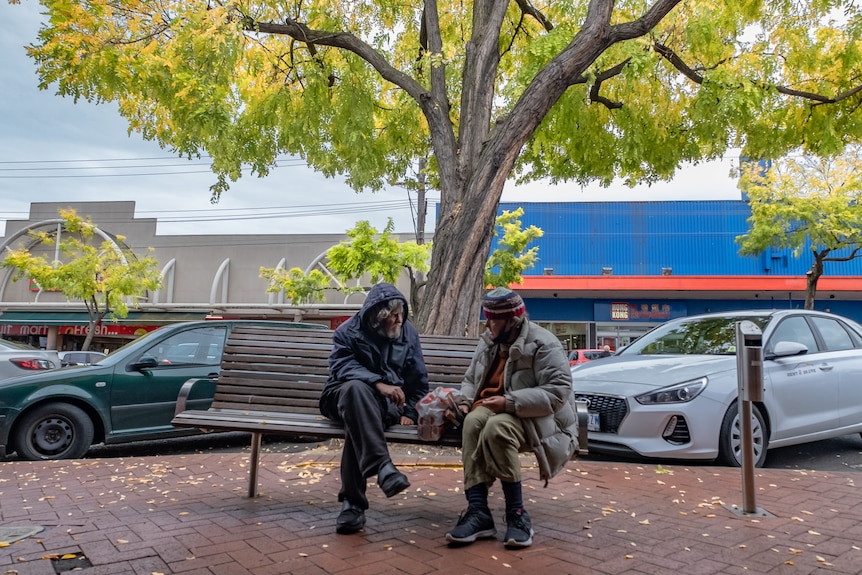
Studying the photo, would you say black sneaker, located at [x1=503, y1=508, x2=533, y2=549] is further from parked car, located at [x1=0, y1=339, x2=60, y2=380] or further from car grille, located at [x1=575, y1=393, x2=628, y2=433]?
parked car, located at [x1=0, y1=339, x2=60, y2=380]

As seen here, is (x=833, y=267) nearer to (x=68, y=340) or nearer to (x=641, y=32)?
(x=641, y=32)

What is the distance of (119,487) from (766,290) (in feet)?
83.9

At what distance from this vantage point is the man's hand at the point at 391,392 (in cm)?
377

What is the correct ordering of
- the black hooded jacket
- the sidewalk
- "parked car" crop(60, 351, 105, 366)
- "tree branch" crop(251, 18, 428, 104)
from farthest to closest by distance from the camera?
"tree branch" crop(251, 18, 428, 104) < "parked car" crop(60, 351, 105, 366) < the black hooded jacket < the sidewalk

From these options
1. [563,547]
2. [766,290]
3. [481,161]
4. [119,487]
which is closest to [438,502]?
[563,547]

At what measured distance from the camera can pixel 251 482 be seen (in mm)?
4387

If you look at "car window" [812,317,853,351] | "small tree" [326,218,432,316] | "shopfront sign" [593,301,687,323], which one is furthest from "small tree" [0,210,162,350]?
"car window" [812,317,853,351]

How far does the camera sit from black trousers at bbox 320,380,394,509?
3.47 meters

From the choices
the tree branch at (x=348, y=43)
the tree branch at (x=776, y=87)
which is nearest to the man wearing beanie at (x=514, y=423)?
the tree branch at (x=348, y=43)

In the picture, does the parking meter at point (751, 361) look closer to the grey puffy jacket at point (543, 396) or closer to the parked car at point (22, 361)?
the grey puffy jacket at point (543, 396)

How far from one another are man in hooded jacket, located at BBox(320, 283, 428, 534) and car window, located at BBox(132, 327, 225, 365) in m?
3.94

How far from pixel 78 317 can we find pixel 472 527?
103ft

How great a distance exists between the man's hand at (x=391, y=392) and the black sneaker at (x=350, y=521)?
650mm

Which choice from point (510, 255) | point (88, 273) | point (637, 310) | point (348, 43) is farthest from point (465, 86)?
point (637, 310)
